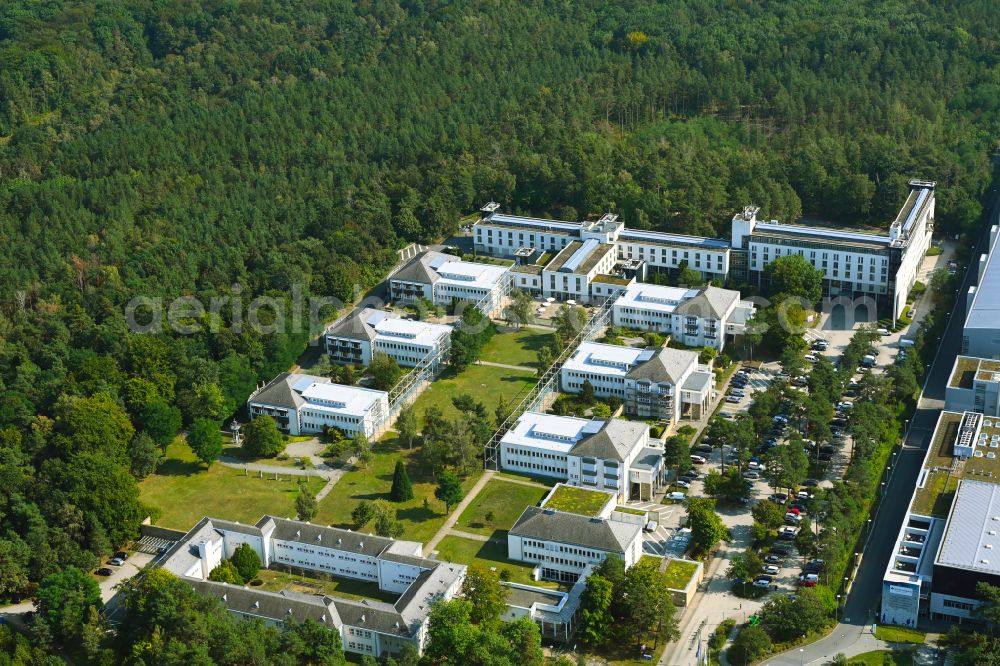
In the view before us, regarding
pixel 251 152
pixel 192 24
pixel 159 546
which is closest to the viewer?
pixel 159 546

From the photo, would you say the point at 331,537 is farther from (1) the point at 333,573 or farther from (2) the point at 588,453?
(2) the point at 588,453

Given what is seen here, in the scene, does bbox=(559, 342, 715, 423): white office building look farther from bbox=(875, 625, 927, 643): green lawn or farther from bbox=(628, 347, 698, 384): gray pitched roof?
bbox=(875, 625, 927, 643): green lawn

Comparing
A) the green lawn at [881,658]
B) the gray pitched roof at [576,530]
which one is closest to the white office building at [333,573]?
the gray pitched roof at [576,530]

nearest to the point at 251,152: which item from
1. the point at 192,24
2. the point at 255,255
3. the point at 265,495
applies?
the point at 255,255

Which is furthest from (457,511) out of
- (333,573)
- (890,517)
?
(890,517)

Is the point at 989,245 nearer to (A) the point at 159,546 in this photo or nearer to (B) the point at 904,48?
Result: (B) the point at 904,48
